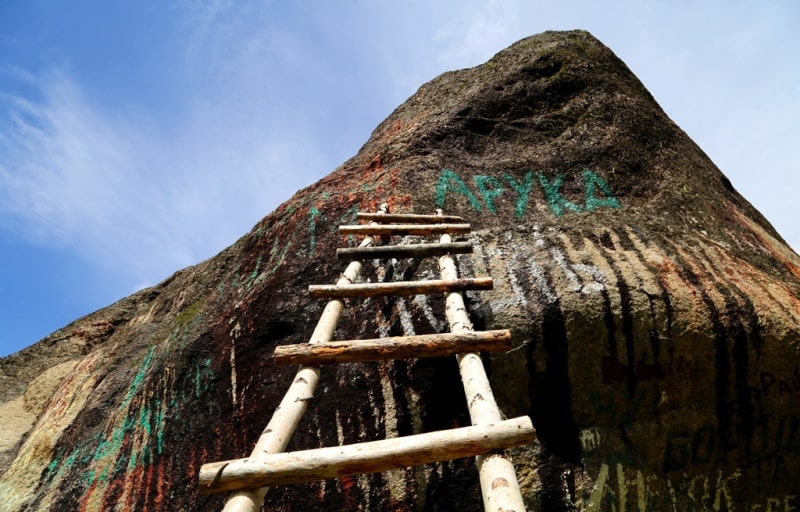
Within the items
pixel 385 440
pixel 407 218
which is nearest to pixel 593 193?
pixel 407 218

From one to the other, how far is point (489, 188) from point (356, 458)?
3.56 metres

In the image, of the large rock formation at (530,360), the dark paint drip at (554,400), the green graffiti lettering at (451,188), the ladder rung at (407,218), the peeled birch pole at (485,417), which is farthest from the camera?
the green graffiti lettering at (451,188)

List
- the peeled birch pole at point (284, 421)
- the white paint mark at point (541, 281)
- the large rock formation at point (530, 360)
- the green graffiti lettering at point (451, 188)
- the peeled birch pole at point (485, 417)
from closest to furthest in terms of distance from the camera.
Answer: the peeled birch pole at point (485, 417) → the peeled birch pole at point (284, 421) → the large rock formation at point (530, 360) → the white paint mark at point (541, 281) → the green graffiti lettering at point (451, 188)

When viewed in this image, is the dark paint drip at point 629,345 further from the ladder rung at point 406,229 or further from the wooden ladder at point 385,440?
the ladder rung at point 406,229

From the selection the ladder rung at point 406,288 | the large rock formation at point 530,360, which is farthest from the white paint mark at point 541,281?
the ladder rung at point 406,288

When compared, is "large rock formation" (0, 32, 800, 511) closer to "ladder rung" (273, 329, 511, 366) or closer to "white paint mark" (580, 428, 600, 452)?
"white paint mark" (580, 428, 600, 452)

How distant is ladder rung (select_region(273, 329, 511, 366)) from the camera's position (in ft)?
7.95

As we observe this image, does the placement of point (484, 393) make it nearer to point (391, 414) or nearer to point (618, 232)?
point (391, 414)

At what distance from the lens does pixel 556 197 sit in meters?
4.70

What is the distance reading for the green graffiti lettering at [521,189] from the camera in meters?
4.52

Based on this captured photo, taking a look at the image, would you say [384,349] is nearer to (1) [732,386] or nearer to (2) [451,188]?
(1) [732,386]

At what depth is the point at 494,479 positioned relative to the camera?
1.65 m

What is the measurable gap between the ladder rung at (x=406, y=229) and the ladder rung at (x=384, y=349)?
1.59 meters

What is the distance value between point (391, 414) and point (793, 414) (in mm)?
2484
